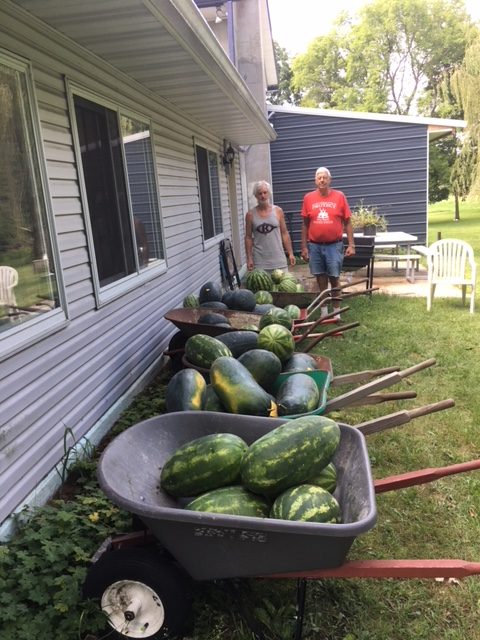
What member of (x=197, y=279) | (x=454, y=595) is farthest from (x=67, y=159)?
(x=197, y=279)

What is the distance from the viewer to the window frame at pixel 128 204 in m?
3.40

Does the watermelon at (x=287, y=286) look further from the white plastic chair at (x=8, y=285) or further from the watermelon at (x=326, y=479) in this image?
the watermelon at (x=326, y=479)

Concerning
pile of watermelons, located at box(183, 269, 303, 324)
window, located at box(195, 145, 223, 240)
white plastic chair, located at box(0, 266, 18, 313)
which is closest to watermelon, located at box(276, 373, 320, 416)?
white plastic chair, located at box(0, 266, 18, 313)

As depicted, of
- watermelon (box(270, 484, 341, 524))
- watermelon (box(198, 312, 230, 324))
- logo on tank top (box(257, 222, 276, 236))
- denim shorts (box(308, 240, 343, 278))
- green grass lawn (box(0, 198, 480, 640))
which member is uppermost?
logo on tank top (box(257, 222, 276, 236))

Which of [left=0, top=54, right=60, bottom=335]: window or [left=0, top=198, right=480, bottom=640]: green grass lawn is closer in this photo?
[left=0, top=198, right=480, bottom=640]: green grass lawn

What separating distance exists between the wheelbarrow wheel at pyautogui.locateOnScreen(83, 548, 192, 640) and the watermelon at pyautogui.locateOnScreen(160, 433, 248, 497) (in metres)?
0.27

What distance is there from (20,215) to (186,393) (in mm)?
1355

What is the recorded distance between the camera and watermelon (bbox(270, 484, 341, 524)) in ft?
5.42

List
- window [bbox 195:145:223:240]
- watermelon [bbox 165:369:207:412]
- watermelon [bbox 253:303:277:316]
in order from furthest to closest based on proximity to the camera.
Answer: window [bbox 195:145:223:240]
watermelon [bbox 253:303:277:316]
watermelon [bbox 165:369:207:412]

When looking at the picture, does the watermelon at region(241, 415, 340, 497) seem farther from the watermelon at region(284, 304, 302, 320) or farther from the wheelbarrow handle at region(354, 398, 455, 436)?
the watermelon at region(284, 304, 302, 320)

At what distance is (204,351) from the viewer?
3.48m

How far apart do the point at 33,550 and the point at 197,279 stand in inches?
196

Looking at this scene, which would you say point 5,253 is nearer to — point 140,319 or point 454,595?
point 140,319

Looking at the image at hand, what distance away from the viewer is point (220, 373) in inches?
105
